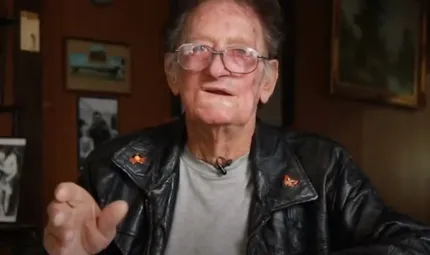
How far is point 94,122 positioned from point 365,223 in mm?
1430

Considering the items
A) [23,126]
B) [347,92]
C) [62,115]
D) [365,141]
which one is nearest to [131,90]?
[62,115]

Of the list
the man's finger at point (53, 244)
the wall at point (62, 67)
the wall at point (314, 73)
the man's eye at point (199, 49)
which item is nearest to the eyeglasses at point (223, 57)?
the man's eye at point (199, 49)

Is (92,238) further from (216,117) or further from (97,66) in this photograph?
(97,66)

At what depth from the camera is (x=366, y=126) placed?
3279 mm

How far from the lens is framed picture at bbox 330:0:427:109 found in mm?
3028

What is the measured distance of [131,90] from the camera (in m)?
2.60

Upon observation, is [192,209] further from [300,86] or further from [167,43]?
[300,86]

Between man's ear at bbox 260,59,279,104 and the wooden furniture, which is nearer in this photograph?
man's ear at bbox 260,59,279,104

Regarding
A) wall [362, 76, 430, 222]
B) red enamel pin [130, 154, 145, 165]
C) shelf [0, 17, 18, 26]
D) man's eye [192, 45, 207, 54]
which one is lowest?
wall [362, 76, 430, 222]

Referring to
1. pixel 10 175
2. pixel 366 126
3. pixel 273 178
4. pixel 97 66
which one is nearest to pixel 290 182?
pixel 273 178

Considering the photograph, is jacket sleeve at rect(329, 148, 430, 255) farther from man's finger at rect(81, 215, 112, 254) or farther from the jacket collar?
man's finger at rect(81, 215, 112, 254)

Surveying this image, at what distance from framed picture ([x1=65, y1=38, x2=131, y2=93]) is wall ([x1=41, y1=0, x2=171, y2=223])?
27 mm

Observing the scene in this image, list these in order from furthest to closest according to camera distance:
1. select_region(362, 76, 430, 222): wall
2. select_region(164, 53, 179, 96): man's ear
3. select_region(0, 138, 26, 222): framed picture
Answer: select_region(362, 76, 430, 222): wall, select_region(0, 138, 26, 222): framed picture, select_region(164, 53, 179, 96): man's ear

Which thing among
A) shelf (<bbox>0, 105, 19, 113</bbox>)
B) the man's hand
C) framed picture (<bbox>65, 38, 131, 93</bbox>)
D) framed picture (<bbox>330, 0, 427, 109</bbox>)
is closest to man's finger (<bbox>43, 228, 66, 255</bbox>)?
the man's hand
